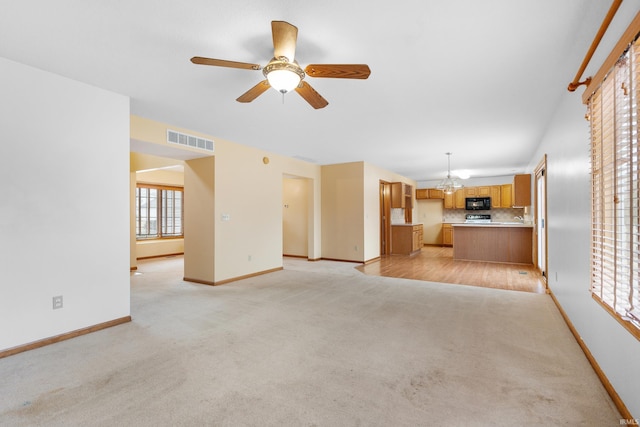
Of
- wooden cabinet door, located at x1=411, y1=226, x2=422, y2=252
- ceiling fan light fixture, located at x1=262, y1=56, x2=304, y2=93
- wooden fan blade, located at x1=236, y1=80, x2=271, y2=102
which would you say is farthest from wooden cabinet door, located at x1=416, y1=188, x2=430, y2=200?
ceiling fan light fixture, located at x1=262, y1=56, x2=304, y2=93

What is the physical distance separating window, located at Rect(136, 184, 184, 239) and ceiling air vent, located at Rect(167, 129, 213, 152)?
465 cm

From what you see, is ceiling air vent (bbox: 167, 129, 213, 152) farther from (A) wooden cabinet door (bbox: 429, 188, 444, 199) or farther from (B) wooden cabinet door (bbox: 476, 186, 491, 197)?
(B) wooden cabinet door (bbox: 476, 186, 491, 197)

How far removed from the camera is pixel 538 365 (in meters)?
2.26

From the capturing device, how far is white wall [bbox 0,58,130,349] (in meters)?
2.55

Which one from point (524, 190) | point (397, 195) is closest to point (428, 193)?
point (397, 195)

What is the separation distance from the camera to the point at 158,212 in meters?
8.74

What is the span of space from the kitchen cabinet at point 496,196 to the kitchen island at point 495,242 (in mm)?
3036

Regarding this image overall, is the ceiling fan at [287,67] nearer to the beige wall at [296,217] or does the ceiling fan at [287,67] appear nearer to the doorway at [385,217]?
the beige wall at [296,217]

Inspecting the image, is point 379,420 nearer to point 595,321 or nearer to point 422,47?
point 595,321

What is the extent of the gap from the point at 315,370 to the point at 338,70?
7.22 ft

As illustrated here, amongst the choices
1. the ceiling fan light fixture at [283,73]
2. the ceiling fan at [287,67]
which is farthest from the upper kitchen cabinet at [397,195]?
the ceiling fan light fixture at [283,73]

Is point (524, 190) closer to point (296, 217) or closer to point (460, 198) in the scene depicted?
point (460, 198)

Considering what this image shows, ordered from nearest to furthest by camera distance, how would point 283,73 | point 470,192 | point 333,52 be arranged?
1. point 283,73
2. point 333,52
3. point 470,192

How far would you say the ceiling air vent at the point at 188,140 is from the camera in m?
4.30
